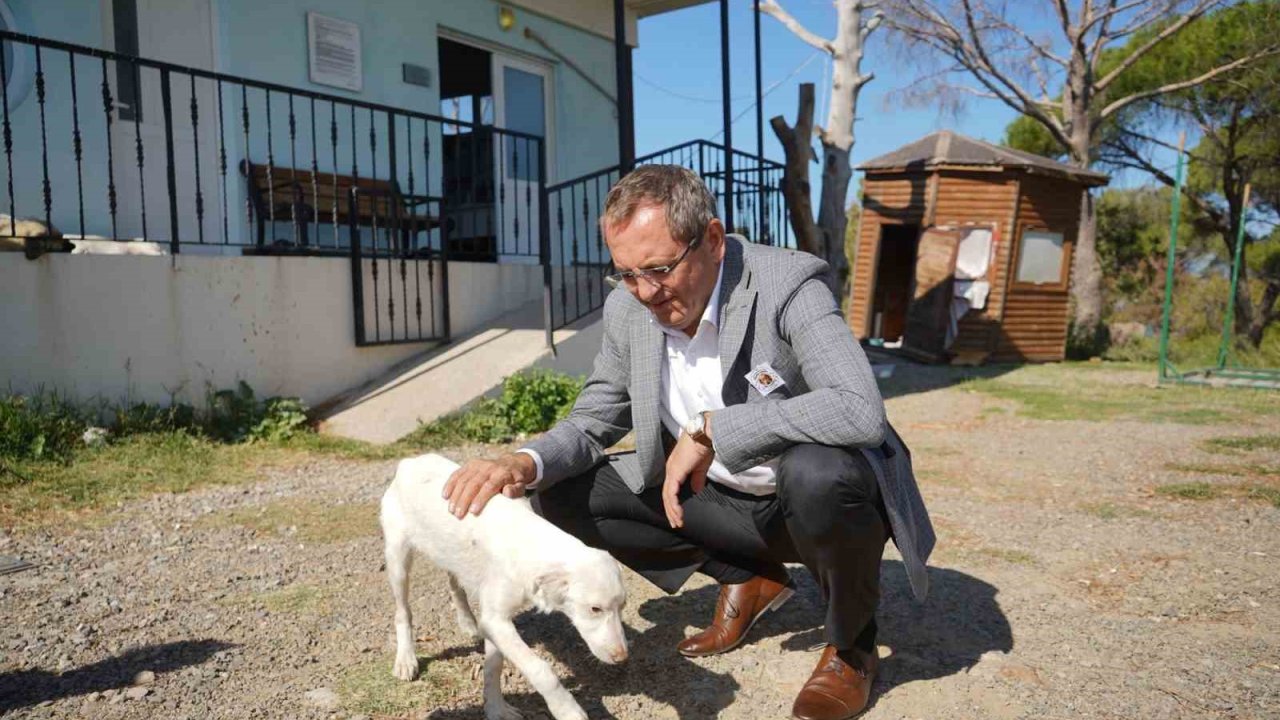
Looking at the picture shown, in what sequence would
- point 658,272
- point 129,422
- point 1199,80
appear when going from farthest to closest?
point 1199,80
point 129,422
point 658,272

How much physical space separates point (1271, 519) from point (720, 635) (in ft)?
10.6

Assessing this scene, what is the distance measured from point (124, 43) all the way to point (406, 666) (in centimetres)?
733

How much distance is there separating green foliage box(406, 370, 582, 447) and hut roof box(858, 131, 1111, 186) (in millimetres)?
8433

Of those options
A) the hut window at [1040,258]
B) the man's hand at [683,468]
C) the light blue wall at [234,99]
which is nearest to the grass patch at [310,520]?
the man's hand at [683,468]

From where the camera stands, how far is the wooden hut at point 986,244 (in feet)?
40.7

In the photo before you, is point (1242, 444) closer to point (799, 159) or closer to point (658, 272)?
point (799, 159)

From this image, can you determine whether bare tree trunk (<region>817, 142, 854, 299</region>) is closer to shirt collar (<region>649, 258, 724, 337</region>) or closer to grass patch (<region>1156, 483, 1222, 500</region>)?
grass patch (<region>1156, 483, 1222, 500</region>)

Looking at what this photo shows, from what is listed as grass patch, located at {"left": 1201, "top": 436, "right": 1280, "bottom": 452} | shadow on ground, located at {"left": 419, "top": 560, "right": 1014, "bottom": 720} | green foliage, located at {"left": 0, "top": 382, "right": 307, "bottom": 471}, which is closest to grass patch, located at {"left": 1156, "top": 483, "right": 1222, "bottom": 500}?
grass patch, located at {"left": 1201, "top": 436, "right": 1280, "bottom": 452}

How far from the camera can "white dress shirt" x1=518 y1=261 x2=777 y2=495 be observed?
97.6 inches

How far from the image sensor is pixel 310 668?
2.55 meters

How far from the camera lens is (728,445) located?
7.34 ft

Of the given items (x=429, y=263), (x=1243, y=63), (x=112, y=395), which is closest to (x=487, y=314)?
(x=429, y=263)

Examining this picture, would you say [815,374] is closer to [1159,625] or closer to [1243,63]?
[1159,625]

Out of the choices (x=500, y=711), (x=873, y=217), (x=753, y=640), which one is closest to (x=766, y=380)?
(x=753, y=640)
